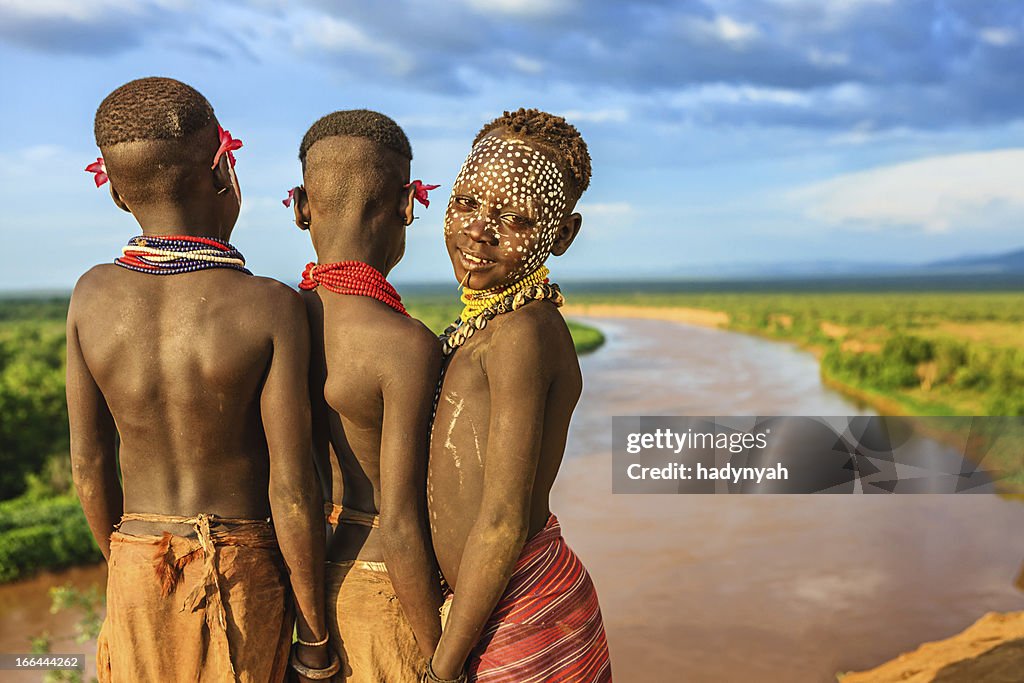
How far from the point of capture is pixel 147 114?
2.36m

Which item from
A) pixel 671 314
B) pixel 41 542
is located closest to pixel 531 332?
pixel 41 542

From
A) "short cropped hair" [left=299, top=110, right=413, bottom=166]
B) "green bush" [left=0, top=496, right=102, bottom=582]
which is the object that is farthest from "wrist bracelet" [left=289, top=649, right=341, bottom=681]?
"green bush" [left=0, top=496, right=102, bottom=582]

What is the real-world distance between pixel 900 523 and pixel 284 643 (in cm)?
1256

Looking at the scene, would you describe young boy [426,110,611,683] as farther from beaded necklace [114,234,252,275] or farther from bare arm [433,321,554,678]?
beaded necklace [114,234,252,275]

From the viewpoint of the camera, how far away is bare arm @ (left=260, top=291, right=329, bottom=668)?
2.35 meters

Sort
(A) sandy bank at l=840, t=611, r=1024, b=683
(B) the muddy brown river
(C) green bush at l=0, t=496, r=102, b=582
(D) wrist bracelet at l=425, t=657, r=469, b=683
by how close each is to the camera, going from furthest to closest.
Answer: (C) green bush at l=0, t=496, r=102, b=582 < (B) the muddy brown river < (A) sandy bank at l=840, t=611, r=1024, b=683 < (D) wrist bracelet at l=425, t=657, r=469, b=683

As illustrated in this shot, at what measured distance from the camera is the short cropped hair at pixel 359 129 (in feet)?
8.40

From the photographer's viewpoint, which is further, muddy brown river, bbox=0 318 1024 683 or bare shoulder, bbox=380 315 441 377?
muddy brown river, bbox=0 318 1024 683

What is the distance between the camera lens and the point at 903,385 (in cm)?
2389

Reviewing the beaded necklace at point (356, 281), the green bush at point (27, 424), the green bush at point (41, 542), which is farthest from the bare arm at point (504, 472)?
the green bush at point (27, 424)

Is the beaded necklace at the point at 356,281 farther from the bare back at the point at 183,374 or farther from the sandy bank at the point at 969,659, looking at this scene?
the sandy bank at the point at 969,659

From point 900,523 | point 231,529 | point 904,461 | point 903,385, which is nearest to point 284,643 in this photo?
point 231,529

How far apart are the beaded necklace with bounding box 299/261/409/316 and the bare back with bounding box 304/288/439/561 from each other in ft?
0.07

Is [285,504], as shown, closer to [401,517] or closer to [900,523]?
[401,517]
